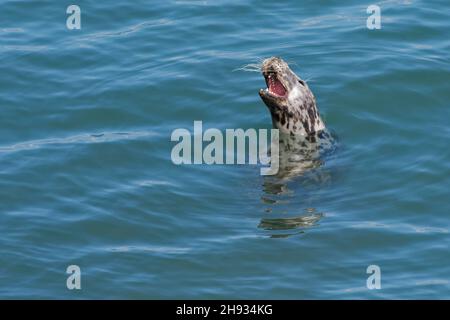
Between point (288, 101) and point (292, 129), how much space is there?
1.23 ft

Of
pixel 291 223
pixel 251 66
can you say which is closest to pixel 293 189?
pixel 291 223

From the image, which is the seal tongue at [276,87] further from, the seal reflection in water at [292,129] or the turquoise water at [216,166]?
the turquoise water at [216,166]

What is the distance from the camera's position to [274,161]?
1350 cm

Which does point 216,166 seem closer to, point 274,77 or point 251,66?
point 274,77

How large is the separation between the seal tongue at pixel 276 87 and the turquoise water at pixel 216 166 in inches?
35.6

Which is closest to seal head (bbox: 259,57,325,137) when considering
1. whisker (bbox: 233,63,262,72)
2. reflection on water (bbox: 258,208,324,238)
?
whisker (bbox: 233,63,262,72)

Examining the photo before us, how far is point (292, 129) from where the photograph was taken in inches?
538

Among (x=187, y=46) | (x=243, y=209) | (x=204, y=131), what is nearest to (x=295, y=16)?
(x=187, y=46)

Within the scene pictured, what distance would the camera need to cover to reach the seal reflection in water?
514 inches

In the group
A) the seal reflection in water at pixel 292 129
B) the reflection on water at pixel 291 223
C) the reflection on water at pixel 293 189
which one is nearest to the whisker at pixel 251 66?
the seal reflection in water at pixel 292 129

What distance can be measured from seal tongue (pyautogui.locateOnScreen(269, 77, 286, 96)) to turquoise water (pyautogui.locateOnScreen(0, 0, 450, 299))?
0.91m

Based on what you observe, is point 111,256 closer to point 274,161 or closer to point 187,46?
point 274,161

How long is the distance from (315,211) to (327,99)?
9.58 feet

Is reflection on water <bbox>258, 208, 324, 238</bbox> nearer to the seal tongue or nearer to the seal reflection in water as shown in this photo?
the seal reflection in water
